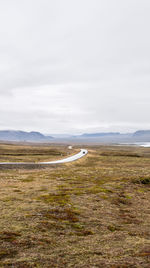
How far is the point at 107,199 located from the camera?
24.0m

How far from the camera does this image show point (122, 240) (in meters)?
12.9

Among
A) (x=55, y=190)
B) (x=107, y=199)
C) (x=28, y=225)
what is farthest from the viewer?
(x=55, y=190)

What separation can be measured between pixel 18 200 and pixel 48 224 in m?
7.22

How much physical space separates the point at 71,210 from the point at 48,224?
13.4 feet

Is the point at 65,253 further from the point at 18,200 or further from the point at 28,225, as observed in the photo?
the point at 18,200

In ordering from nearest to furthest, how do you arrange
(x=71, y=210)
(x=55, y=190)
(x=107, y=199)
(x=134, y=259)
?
(x=134, y=259) → (x=71, y=210) → (x=107, y=199) → (x=55, y=190)

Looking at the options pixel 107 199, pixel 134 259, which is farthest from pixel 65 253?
pixel 107 199

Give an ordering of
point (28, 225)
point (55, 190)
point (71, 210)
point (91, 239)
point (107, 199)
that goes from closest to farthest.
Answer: point (91, 239) < point (28, 225) < point (71, 210) < point (107, 199) < point (55, 190)

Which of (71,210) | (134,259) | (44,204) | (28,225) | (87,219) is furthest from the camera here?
(44,204)

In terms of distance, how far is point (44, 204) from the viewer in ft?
65.7

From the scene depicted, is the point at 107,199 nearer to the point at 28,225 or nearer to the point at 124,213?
the point at 124,213

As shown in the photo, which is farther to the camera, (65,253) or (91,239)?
(91,239)

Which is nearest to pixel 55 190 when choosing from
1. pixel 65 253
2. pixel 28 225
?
pixel 28 225

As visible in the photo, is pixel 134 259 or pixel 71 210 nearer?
pixel 134 259
